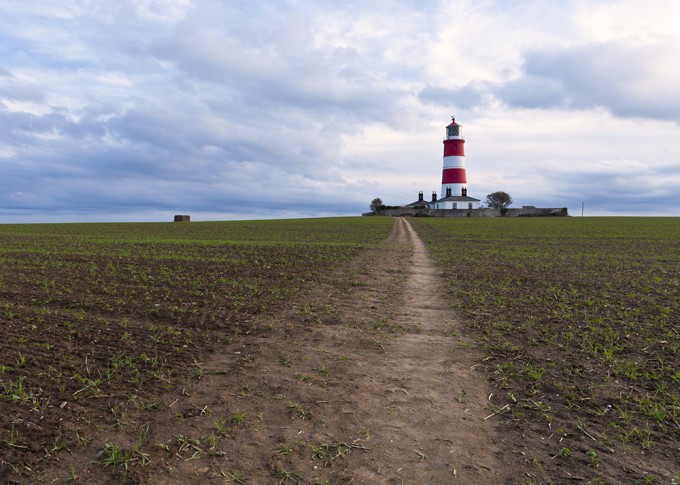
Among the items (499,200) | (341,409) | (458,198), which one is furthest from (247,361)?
(499,200)

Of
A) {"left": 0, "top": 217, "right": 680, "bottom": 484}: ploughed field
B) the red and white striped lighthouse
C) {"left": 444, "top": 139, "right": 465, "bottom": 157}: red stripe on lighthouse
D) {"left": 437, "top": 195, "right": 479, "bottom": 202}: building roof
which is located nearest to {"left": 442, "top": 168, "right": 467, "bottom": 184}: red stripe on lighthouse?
the red and white striped lighthouse

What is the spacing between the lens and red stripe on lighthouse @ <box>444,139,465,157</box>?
358ft

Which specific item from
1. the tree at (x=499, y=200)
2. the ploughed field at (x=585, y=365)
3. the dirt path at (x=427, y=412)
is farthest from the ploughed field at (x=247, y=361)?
the tree at (x=499, y=200)

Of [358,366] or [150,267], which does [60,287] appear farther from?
[358,366]

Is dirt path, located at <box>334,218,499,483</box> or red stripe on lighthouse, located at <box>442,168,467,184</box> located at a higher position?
red stripe on lighthouse, located at <box>442,168,467,184</box>

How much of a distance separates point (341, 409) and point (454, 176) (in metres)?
110

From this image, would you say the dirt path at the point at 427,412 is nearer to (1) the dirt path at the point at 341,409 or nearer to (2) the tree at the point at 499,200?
(1) the dirt path at the point at 341,409

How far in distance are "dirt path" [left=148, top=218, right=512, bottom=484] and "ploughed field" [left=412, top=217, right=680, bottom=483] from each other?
0.54 m

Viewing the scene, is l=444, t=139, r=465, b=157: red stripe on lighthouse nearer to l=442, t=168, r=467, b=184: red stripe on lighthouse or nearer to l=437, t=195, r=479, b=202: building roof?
l=442, t=168, r=467, b=184: red stripe on lighthouse

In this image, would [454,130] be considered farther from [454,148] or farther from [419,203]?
[419,203]

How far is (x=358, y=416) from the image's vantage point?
17.9 ft

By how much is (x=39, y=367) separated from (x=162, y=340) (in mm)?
1842

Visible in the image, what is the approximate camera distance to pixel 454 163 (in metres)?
110

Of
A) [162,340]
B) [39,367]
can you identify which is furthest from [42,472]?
[162,340]
